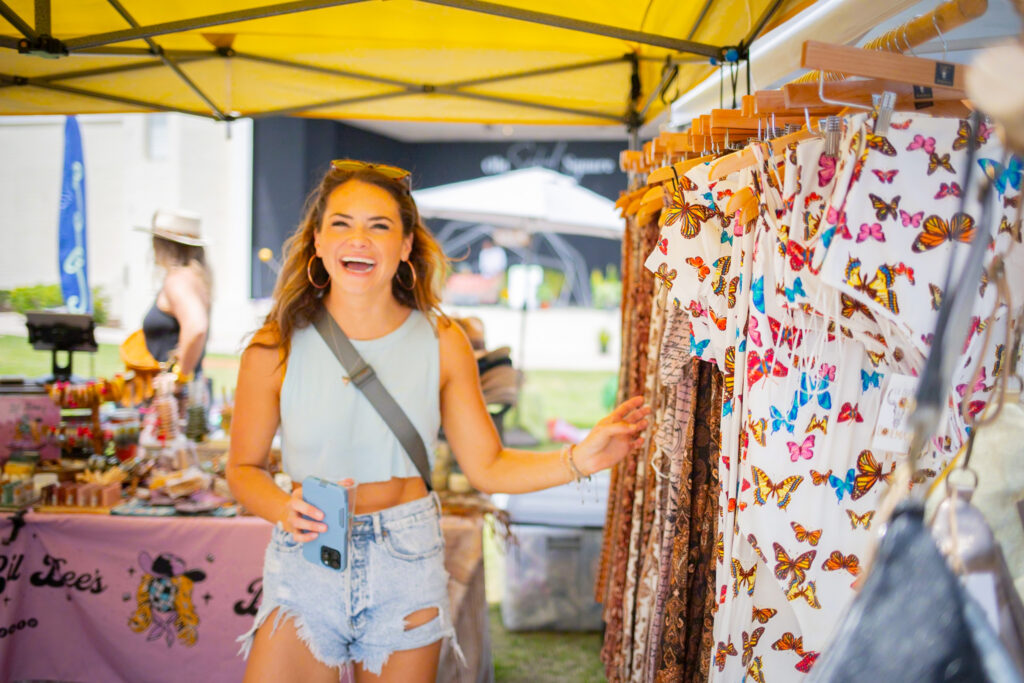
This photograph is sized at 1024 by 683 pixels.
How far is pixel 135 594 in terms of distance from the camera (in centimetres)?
297

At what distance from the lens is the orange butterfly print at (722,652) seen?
1633 mm

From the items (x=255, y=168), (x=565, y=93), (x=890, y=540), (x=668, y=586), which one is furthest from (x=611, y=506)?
(x=255, y=168)

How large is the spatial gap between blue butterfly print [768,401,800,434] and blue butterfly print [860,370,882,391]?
0.41 ft

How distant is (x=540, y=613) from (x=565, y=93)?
2.60 meters

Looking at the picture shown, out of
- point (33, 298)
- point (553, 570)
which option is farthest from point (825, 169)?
point (33, 298)

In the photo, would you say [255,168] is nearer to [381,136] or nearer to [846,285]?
[381,136]

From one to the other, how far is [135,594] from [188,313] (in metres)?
1.84

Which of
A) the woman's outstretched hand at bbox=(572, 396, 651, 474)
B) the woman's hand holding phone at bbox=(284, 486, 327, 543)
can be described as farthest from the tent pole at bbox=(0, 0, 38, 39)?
the woman's outstretched hand at bbox=(572, 396, 651, 474)

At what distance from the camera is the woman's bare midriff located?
1994 millimetres

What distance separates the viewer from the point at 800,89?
138cm

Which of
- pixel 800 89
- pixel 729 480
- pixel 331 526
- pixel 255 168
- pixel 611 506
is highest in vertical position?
pixel 255 168

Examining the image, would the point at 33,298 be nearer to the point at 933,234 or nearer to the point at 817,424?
the point at 817,424

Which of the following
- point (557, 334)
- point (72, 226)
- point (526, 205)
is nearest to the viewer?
point (72, 226)

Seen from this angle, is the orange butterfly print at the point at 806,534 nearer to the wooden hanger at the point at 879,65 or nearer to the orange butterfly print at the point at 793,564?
the orange butterfly print at the point at 793,564
